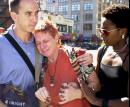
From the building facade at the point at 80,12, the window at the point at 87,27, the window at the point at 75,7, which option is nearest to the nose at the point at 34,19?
the building facade at the point at 80,12

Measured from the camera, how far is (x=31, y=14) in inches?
155

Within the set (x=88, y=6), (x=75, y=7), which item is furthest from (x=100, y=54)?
(x=75, y=7)

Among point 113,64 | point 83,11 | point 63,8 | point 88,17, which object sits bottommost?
point 88,17

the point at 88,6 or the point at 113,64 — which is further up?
the point at 113,64

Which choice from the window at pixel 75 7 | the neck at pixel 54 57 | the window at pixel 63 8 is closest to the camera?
the neck at pixel 54 57

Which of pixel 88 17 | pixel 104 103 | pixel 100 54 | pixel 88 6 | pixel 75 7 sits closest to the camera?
pixel 104 103

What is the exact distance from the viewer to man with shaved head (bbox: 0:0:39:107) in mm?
3840

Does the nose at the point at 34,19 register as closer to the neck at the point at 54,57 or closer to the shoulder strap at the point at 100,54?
the neck at the point at 54,57

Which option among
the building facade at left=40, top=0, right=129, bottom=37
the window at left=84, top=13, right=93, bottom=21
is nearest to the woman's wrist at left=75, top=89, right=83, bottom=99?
the building facade at left=40, top=0, right=129, bottom=37

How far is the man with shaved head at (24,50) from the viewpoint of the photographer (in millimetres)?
3840

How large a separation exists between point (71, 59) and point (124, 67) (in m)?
0.48

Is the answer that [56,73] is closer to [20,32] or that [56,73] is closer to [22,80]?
[22,80]

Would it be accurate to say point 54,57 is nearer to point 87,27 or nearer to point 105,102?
point 105,102

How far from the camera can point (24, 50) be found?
3914 millimetres
